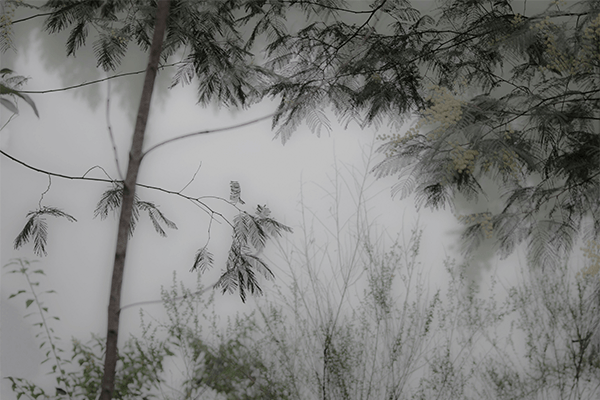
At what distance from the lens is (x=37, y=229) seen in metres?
2.02

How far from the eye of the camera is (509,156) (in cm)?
173

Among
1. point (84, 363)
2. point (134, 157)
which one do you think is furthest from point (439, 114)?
point (84, 363)

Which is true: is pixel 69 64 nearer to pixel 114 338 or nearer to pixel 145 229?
pixel 145 229

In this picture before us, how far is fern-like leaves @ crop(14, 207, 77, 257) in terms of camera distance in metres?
2.01

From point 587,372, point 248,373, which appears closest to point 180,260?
point 248,373

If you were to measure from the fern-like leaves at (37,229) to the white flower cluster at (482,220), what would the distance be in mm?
1763

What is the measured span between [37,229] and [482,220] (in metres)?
1.96

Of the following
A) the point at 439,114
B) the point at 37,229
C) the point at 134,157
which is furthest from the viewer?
the point at 37,229

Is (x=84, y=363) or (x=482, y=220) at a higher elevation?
(x=482, y=220)

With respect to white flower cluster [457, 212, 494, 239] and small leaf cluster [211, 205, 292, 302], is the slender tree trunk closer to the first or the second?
small leaf cluster [211, 205, 292, 302]

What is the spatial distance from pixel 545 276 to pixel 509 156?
0.79 meters

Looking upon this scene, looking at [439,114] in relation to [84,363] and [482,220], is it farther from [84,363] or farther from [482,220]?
[84,363]

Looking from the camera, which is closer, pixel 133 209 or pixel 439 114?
pixel 439 114

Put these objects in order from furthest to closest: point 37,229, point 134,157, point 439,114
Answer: point 37,229, point 439,114, point 134,157
